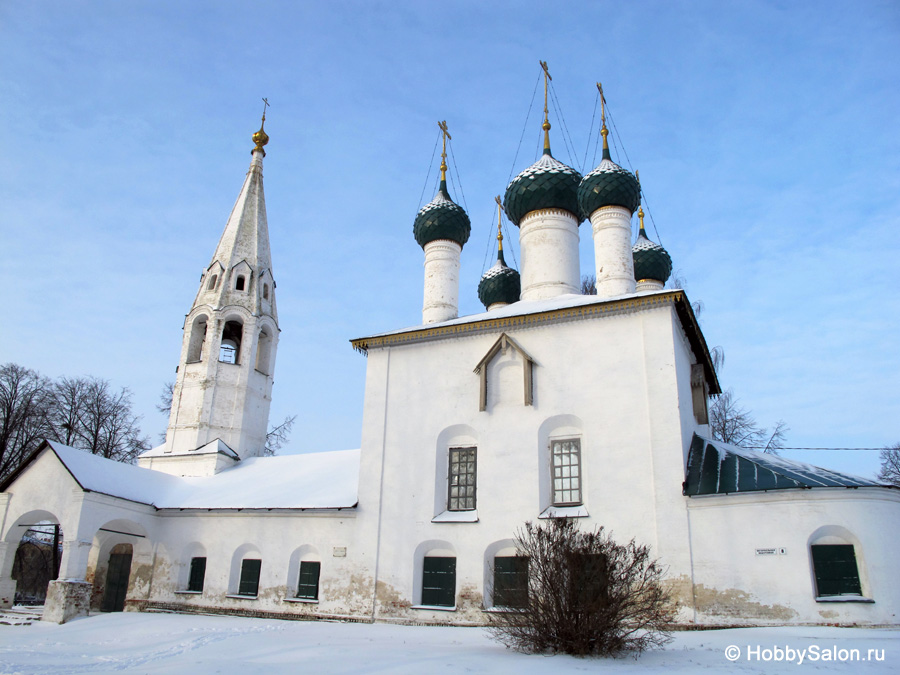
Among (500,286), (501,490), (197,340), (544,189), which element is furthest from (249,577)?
(544,189)

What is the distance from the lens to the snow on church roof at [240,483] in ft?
47.3

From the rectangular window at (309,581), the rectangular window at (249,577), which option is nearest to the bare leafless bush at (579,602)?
the rectangular window at (309,581)

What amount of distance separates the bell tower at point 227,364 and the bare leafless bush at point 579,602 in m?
12.5

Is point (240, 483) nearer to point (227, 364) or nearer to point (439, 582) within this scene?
point (227, 364)

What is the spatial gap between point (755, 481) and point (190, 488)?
42.1 feet

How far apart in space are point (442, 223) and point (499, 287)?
2913mm

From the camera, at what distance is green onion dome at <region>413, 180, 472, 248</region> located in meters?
17.2

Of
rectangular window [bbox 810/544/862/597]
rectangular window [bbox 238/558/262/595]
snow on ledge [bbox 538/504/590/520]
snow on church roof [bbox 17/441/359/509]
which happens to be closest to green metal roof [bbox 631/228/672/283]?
snow on ledge [bbox 538/504/590/520]

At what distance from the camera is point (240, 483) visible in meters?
16.7

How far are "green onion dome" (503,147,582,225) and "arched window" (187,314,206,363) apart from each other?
989 cm

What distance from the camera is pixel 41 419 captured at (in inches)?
901

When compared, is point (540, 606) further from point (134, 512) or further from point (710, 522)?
point (134, 512)

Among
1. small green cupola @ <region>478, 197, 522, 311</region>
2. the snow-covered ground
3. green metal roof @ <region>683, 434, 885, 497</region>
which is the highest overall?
small green cupola @ <region>478, 197, 522, 311</region>

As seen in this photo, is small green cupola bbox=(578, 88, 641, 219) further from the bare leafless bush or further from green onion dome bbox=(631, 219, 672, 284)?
the bare leafless bush
